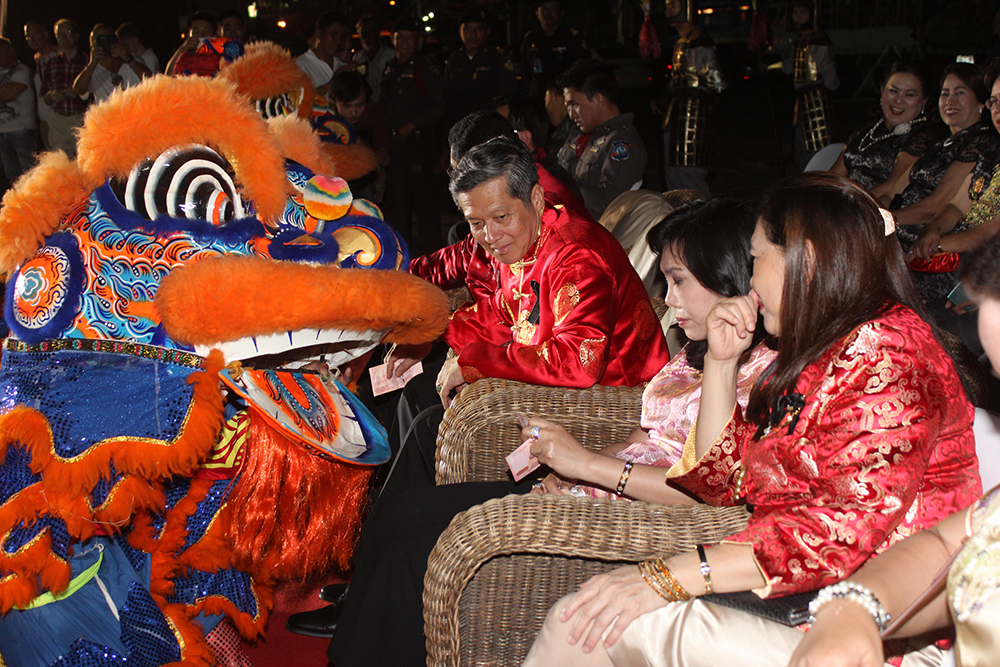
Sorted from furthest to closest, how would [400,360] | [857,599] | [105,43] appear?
[105,43]
[400,360]
[857,599]

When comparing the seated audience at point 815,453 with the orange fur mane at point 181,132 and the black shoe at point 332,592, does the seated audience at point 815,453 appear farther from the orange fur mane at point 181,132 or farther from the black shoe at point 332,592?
the black shoe at point 332,592

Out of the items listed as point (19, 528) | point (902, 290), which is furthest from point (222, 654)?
point (902, 290)

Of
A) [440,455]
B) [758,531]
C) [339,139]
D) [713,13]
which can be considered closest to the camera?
[758,531]

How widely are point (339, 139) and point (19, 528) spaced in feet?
7.39

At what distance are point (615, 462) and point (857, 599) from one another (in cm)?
79

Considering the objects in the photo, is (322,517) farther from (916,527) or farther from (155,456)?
(916,527)

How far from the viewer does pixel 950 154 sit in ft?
11.9

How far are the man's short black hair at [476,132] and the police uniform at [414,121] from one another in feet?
9.92

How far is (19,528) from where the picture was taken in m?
1.60

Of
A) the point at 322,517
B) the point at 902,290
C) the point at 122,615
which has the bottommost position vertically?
the point at 122,615

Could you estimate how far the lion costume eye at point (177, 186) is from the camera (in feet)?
5.42

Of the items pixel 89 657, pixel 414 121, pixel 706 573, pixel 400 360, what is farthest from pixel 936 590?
pixel 414 121

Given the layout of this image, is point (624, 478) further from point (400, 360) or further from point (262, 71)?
point (262, 71)

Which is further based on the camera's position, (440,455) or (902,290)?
(440,455)
